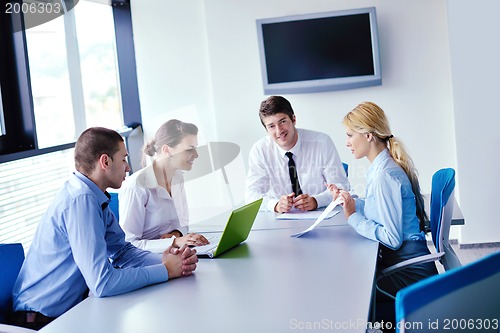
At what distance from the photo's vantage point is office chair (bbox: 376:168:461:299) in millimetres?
2828

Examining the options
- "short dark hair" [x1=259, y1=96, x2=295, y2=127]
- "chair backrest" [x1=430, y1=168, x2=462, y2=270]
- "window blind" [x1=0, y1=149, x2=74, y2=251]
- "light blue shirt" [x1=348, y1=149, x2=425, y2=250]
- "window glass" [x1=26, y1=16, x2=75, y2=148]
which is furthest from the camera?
"window glass" [x1=26, y1=16, x2=75, y2=148]

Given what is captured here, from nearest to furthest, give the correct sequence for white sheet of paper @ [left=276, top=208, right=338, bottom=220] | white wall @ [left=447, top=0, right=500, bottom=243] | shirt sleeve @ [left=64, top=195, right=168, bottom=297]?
1. shirt sleeve @ [left=64, top=195, right=168, bottom=297]
2. white sheet of paper @ [left=276, top=208, right=338, bottom=220]
3. white wall @ [left=447, top=0, right=500, bottom=243]

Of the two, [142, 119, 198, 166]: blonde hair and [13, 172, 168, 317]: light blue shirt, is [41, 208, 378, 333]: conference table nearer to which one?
[13, 172, 168, 317]: light blue shirt

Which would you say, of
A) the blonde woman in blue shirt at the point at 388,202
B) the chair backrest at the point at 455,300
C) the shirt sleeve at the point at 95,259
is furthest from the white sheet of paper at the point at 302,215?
the chair backrest at the point at 455,300

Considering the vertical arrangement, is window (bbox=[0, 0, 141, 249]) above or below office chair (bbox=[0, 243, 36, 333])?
above

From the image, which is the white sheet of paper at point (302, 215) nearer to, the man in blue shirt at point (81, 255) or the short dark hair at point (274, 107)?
the short dark hair at point (274, 107)

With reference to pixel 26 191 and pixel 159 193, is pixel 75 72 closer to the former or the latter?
pixel 26 191

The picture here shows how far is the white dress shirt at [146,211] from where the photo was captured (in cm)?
338

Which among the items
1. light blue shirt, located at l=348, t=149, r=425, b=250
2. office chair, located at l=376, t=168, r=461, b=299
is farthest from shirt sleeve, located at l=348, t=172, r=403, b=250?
office chair, located at l=376, t=168, r=461, b=299

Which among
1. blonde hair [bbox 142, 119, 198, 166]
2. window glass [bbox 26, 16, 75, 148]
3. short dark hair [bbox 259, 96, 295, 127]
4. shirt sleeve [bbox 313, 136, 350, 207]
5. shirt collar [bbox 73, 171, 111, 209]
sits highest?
window glass [bbox 26, 16, 75, 148]

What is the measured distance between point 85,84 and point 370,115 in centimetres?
318

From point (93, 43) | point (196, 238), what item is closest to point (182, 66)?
point (93, 43)

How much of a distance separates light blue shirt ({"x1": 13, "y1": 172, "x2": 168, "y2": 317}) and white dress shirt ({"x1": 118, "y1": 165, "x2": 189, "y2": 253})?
58cm

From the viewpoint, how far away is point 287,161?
439 cm
